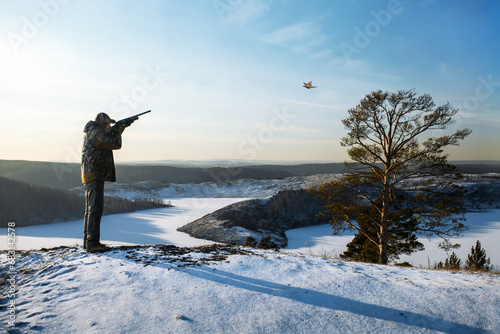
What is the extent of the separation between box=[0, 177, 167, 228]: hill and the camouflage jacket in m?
93.3

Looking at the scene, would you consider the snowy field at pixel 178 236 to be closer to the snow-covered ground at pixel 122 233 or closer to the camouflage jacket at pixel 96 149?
the snow-covered ground at pixel 122 233

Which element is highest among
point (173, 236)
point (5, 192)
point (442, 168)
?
point (442, 168)

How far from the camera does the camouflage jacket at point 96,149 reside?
25.7ft

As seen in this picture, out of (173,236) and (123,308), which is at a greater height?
(123,308)

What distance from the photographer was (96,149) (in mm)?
8062

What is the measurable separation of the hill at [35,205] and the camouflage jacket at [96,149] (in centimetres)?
9332

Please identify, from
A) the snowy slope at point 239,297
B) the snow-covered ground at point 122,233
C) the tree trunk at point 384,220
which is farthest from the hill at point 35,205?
the snowy slope at point 239,297

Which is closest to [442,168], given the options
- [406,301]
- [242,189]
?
[406,301]

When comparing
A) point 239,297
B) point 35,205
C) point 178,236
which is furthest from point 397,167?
point 35,205

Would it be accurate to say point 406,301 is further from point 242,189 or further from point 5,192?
point 242,189

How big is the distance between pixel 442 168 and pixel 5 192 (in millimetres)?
111578

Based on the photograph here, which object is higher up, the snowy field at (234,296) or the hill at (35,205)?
the snowy field at (234,296)

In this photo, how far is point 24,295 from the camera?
531cm

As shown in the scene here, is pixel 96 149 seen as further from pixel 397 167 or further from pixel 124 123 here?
pixel 397 167
